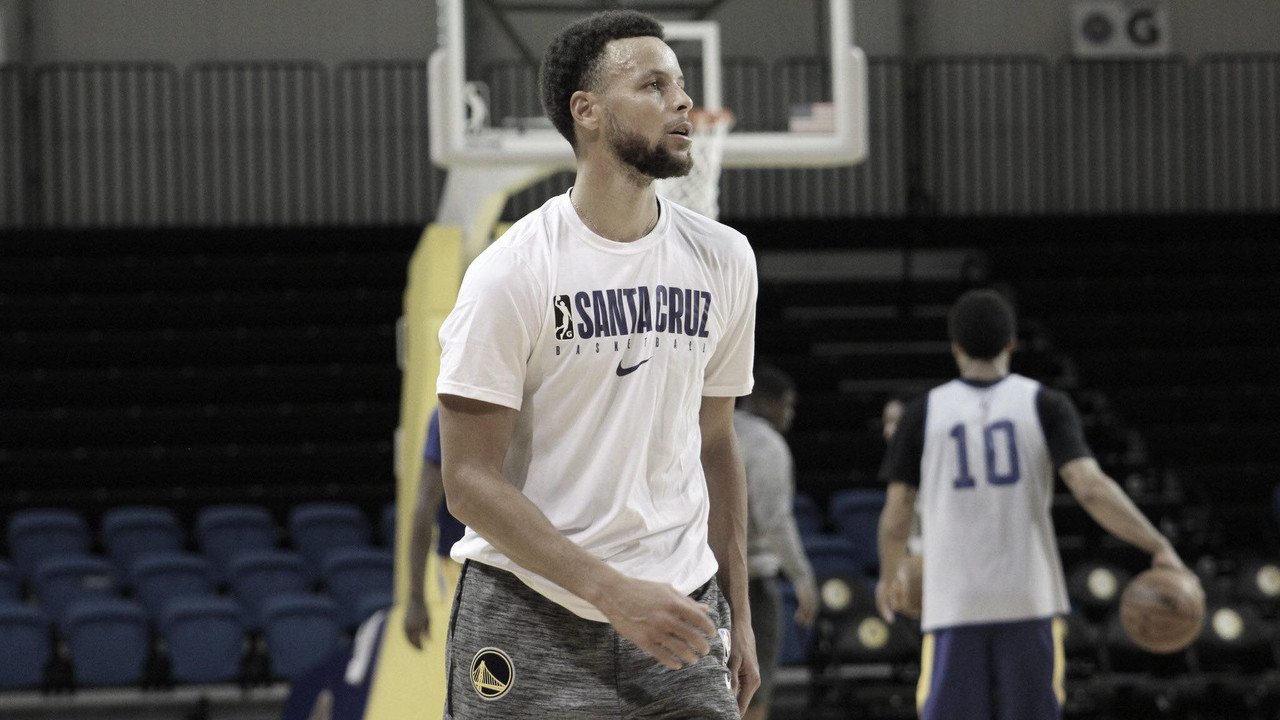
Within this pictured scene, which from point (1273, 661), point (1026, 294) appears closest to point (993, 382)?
point (1273, 661)

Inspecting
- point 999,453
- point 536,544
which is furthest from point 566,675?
point 999,453

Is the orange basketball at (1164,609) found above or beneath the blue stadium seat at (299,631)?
above

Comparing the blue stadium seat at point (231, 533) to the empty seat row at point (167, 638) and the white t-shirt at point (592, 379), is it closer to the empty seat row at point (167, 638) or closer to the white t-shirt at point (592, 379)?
the empty seat row at point (167, 638)

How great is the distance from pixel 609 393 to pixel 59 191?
13.3 m

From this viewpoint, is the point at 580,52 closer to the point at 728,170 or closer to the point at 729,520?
the point at 729,520

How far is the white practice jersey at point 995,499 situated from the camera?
5105mm

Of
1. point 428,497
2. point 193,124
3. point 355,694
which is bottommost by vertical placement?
point 355,694

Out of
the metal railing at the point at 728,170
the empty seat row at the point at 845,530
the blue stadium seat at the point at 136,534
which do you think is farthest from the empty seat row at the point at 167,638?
the metal railing at the point at 728,170

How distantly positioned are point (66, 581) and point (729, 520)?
7.63 m

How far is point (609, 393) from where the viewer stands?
268 cm

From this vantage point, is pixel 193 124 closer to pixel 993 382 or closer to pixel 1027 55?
pixel 1027 55

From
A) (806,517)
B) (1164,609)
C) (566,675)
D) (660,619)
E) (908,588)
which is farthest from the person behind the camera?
(806,517)

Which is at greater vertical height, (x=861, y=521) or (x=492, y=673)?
(x=492, y=673)

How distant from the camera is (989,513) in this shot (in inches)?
205
